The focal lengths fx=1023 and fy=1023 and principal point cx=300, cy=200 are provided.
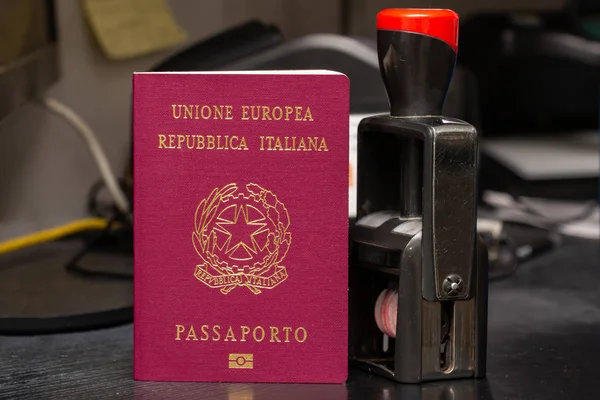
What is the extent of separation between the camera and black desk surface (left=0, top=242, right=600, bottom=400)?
2.19ft

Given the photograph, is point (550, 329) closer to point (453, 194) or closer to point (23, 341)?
point (453, 194)

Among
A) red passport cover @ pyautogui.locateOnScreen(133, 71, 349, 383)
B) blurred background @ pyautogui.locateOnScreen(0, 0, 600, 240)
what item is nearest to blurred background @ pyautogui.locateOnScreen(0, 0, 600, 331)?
blurred background @ pyautogui.locateOnScreen(0, 0, 600, 240)

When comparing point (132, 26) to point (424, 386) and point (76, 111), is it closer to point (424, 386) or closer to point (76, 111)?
point (76, 111)

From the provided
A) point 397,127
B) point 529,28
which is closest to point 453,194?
point 397,127

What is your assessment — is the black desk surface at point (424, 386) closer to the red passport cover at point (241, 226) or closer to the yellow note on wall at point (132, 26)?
the red passport cover at point (241, 226)

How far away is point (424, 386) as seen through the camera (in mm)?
677

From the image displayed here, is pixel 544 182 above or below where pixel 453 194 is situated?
below

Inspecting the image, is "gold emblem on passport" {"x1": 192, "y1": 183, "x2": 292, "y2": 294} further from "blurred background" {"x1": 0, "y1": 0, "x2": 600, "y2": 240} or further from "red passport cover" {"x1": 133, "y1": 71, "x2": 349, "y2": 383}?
"blurred background" {"x1": 0, "y1": 0, "x2": 600, "y2": 240}

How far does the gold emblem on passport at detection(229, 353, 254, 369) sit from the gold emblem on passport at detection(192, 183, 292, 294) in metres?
0.04

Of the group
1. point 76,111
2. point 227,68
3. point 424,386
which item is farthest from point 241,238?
point 76,111

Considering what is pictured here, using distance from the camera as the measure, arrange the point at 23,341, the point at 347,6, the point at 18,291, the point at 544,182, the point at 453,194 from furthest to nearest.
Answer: the point at 347,6
the point at 544,182
the point at 18,291
the point at 23,341
the point at 453,194

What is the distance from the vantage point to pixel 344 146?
0.68 m

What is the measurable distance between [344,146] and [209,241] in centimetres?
11

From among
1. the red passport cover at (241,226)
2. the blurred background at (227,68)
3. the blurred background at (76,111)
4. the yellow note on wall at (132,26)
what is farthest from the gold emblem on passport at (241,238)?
the yellow note on wall at (132,26)
